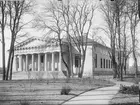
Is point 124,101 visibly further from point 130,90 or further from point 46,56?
point 46,56

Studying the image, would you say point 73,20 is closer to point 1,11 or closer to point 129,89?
point 1,11

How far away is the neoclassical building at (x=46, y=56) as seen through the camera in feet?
167

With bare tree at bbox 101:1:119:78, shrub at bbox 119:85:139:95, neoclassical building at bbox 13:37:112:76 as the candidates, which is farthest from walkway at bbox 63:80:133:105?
neoclassical building at bbox 13:37:112:76

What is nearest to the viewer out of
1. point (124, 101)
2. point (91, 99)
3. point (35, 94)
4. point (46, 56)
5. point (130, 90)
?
point (124, 101)

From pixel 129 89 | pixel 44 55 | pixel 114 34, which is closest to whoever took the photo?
pixel 129 89

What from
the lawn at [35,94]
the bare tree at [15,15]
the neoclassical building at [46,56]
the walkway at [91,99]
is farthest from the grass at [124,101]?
the neoclassical building at [46,56]

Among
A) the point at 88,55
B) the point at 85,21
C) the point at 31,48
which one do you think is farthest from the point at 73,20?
the point at 31,48

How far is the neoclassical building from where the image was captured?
5094 cm

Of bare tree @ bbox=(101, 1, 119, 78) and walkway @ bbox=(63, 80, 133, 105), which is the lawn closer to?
walkway @ bbox=(63, 80, 133, 105)

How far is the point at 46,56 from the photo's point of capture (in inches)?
2072

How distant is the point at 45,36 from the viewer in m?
34.4

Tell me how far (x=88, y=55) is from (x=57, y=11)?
2046 cm

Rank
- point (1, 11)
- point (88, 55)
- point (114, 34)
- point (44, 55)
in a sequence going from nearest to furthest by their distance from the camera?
point (1, 11) → point (114, 34) → point (88, 55) → point (44, 55)

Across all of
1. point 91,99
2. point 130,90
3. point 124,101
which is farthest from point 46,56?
point 124,101
